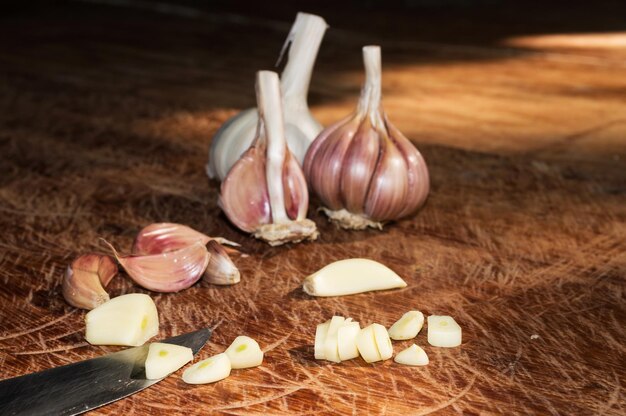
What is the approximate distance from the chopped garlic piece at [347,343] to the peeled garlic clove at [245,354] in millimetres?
66

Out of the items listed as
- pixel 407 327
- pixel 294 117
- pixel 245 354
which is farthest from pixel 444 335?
Result: pixel 294 117

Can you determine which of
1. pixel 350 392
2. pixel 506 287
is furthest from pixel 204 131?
pixel 350 392

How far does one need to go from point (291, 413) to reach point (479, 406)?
5.7 inches

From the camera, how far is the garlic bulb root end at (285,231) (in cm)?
97

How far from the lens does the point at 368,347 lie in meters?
0.74

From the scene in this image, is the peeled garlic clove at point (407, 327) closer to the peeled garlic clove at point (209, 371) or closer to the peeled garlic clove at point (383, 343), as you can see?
the peeled garlic clove at point (383, 343)

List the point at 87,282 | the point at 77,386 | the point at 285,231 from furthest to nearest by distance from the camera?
the point at 285,231
the point at 87,282
the point at 77,386

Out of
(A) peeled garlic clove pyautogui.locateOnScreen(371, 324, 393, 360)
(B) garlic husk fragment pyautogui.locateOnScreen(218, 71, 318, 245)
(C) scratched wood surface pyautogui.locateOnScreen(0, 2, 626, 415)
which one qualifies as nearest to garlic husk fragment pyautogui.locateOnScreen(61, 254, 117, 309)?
(C) scratched wood surface pyautogui.locateOnScreen(0, 2, 626, 415)

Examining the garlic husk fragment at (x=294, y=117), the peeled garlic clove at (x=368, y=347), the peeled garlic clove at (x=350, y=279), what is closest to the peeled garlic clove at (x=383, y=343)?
the peeled garlic clove at (x=368, y=347)

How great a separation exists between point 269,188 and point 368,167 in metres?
0.11

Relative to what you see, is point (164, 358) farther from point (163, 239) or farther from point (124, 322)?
point (163, 239)

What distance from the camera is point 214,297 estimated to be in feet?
2.84

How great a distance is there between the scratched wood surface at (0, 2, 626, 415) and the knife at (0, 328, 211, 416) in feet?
0.05

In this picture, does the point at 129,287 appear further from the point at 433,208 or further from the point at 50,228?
the point at 433,208
